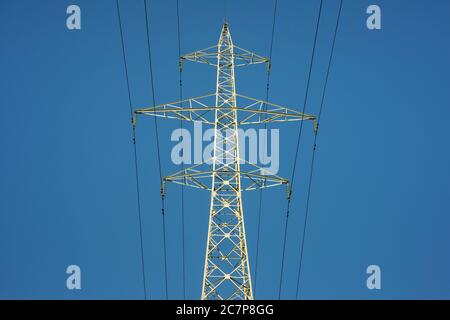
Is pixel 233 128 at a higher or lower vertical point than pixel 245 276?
higher

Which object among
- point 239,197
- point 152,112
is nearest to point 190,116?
point 152,112
